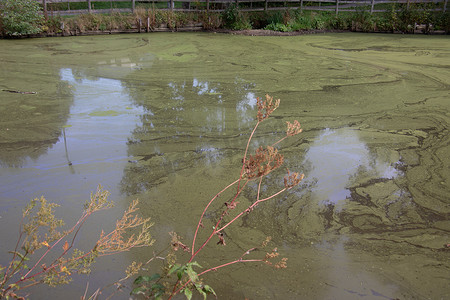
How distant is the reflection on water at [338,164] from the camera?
9.66 ft

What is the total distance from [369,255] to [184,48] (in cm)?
720

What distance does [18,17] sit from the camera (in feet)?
30.6

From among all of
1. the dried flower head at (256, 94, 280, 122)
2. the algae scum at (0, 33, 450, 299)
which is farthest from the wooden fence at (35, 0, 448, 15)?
the dried flower head at (256, 94, 280, 122)

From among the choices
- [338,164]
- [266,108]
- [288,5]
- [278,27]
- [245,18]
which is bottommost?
[338,164]

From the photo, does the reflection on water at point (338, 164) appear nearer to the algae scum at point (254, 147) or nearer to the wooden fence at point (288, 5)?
the algae scum at point (254, 147)

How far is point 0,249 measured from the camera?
2.20 m

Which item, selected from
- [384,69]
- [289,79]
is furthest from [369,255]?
[384,69]

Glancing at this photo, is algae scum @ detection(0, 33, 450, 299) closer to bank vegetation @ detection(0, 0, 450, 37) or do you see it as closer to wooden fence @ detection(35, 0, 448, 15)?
bank vegetation @ detection(0, 0, 450, 37)

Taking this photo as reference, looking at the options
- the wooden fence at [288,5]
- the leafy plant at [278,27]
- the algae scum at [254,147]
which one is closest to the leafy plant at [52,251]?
the algae scum at [254,147]

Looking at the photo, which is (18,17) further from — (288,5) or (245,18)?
(288,5)

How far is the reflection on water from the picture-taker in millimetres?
2944

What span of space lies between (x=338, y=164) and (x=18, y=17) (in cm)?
885

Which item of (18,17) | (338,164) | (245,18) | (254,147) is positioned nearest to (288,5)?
(245,18)

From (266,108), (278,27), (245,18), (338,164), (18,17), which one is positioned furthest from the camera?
(245,18)
